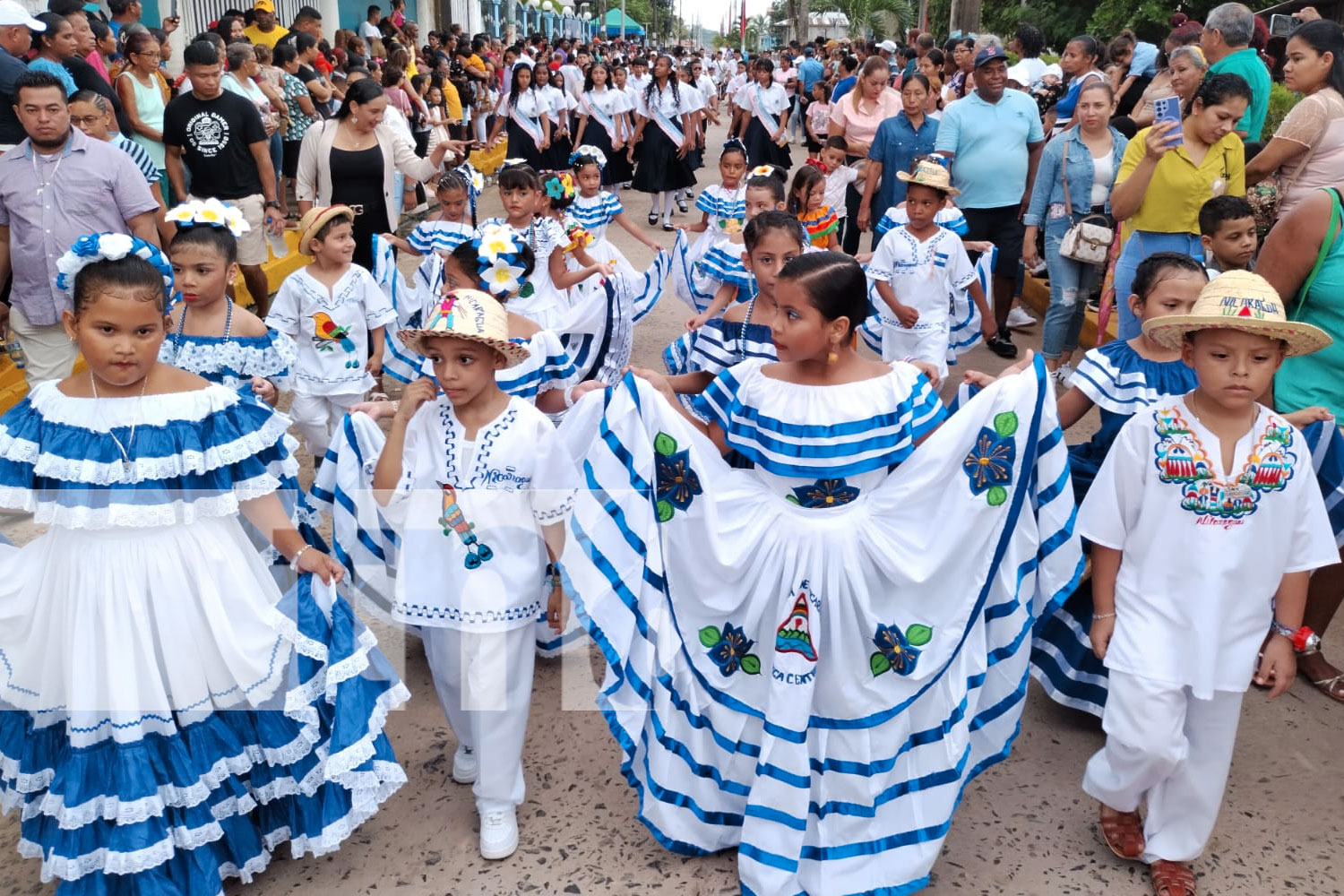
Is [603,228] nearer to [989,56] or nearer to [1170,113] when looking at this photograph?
[989,56]

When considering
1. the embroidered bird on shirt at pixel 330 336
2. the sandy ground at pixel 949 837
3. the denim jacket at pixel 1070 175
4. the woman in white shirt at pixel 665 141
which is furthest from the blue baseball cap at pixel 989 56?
the woman in white shirt at pixel 665 141

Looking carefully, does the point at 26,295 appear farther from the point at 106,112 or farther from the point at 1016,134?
the point at 1016,134

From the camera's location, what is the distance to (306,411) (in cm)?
581

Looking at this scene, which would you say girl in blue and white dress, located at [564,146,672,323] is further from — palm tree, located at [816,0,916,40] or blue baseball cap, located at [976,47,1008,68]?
palm tree, located at [816,0,916,40]

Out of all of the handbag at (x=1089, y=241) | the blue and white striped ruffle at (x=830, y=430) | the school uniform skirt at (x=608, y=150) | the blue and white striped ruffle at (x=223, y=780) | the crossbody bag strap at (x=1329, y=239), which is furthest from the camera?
the school uniform skirt at (x=608, y=150)

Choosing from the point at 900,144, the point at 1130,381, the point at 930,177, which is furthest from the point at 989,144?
the point at 1130,381

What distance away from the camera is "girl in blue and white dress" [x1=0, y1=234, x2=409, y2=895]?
2.92 metres

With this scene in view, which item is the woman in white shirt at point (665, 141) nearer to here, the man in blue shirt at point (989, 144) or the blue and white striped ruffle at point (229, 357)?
the man in blue shirt at point (989, 144)

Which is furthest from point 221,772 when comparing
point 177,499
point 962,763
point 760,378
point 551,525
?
point 962,763

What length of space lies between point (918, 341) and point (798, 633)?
3943 millimetres

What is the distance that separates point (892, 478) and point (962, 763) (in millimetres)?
852

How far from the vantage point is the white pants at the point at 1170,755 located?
3.17 m

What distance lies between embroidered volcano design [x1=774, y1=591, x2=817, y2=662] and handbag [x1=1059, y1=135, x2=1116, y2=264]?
16.0 ft

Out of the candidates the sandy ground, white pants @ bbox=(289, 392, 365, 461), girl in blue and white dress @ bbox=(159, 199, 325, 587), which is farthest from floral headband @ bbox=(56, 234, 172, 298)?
white pants @ bbox=(289, 392, 365, 461)
